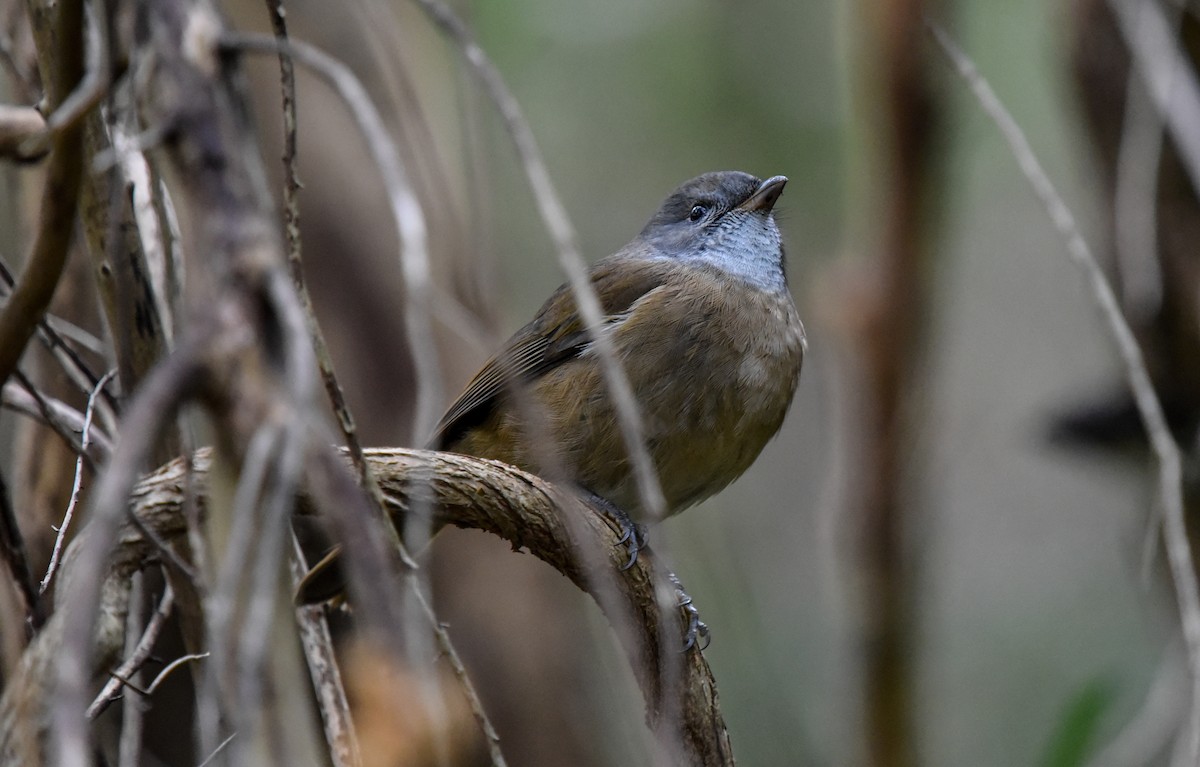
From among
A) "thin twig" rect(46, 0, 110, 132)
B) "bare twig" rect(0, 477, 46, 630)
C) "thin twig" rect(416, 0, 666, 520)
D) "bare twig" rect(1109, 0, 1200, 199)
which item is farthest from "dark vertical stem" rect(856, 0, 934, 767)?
"bare twig" rect(0, 477, 46, 630)

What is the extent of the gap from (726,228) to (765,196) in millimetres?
197

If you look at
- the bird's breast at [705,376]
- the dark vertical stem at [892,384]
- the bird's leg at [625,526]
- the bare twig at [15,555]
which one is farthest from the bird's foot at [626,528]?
the bare twig at [15,555]

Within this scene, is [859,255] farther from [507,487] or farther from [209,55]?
[209,55]

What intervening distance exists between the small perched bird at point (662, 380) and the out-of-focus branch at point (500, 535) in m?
0.76

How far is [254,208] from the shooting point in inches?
54.3

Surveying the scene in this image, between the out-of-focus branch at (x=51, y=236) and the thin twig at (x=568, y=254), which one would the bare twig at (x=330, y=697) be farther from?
the thin twig at (x=568, y=254)

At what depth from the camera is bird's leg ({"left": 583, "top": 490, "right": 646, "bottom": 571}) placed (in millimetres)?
3466

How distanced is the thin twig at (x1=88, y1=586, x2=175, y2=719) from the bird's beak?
291 cm

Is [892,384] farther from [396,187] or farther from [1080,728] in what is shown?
[1080,728]

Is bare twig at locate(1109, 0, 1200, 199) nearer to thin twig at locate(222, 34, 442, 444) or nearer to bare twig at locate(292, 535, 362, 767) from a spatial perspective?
thin twig at locate(222, 34, 442, 444)

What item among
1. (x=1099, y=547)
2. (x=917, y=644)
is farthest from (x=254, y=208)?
(x=1099, y=547)

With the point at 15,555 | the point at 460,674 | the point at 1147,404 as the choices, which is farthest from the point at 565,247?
the point at 15,555

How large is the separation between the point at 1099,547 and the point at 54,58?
824cm

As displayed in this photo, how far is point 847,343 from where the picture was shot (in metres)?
3.00
